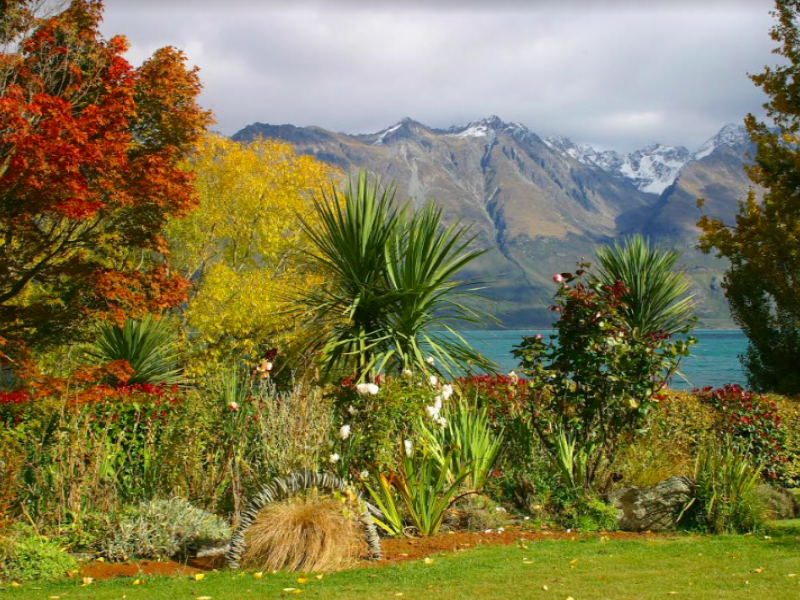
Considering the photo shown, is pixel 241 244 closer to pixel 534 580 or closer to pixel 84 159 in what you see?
pixel 84 159

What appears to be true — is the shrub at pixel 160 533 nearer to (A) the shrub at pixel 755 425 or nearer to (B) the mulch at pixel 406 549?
(B) the mulch at pixel 406 549

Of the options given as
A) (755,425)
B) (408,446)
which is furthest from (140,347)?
(755,425)

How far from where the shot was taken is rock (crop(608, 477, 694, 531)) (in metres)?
8.00

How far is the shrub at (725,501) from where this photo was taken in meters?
7.77

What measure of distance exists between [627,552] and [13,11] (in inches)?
430

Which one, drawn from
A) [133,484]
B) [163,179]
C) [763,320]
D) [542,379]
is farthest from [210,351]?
[763,320]

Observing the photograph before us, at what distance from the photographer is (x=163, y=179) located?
446 inches

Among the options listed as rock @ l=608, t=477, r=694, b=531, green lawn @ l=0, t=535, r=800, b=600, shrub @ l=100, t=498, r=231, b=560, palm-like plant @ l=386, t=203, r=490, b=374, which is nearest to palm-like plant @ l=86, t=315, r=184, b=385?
palm-like plant @ l=386, t=203, r=490, b=374

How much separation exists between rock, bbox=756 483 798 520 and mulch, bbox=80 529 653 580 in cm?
189

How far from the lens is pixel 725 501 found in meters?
7.77

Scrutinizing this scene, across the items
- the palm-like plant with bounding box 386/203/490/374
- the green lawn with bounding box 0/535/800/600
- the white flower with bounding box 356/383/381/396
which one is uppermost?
the palm-like plant with bounding box 386/203/490/374

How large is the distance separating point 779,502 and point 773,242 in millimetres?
8429

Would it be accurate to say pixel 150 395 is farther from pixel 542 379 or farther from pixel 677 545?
pixel 677 545

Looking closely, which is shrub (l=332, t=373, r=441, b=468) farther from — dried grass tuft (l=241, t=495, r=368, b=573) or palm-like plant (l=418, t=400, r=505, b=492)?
dried grass tuft (l=241, t=495, r=368, b=573)
